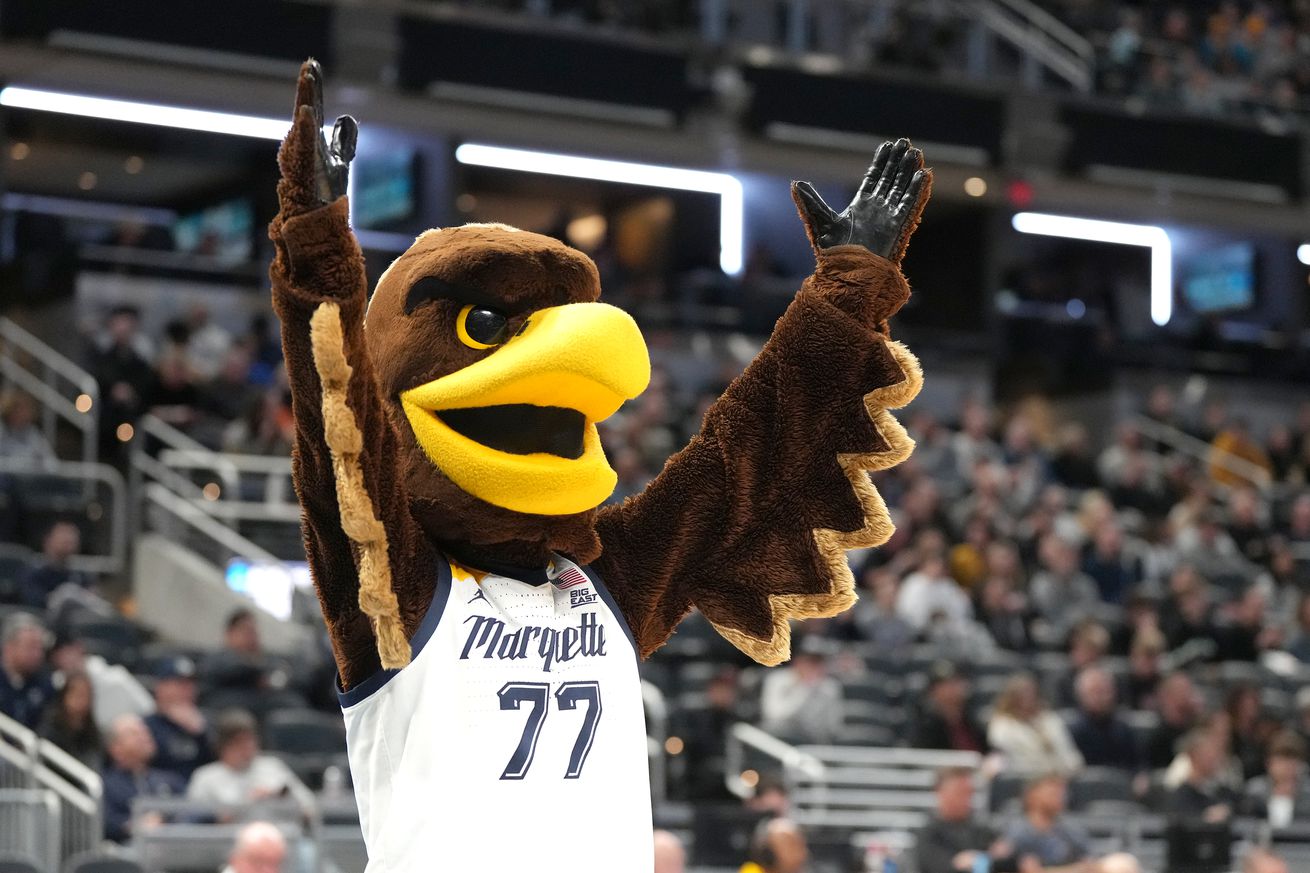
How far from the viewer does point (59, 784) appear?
258 inches

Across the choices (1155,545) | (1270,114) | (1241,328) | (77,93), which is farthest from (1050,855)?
(1241,328)

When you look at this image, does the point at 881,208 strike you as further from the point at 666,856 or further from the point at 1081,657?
the point at 1081,657

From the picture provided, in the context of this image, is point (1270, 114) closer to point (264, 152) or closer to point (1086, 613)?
point (1086, 613)

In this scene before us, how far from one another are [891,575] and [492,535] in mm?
7986

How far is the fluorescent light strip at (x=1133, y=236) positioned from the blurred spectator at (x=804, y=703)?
30.1 feet

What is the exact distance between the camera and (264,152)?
16.5 meters

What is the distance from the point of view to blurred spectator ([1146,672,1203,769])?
30.1 feet

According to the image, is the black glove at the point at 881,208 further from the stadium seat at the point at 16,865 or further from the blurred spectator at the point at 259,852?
the stadium seat at the point at 16,865

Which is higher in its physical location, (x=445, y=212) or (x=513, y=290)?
(x=445, y=212)

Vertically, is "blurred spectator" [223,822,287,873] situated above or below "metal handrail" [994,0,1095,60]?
below

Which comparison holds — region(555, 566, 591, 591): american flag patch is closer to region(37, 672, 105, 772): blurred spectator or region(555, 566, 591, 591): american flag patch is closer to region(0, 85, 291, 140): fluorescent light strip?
region(37, 672, 105, 772): blurred spectator

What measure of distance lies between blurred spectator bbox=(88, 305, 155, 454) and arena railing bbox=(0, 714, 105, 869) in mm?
4157

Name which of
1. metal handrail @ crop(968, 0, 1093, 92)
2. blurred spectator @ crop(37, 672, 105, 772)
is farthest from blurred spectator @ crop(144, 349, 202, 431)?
metal handrail @ crop(968, 0, 1093, 92)

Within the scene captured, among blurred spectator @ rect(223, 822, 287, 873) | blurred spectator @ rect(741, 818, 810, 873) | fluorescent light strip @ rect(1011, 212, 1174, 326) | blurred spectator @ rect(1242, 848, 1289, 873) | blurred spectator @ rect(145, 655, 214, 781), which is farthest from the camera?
fluorescent light strip @ rect(1011, 212, 1174, 326)
